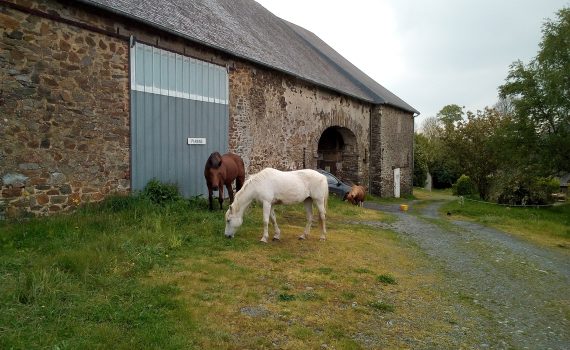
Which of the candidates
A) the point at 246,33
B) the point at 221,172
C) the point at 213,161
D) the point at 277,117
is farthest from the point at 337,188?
Result: the point at 213,161

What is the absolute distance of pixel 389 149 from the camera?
25.6 metres

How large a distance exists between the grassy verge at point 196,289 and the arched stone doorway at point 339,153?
1427cm

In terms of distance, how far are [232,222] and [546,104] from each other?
70.9 feet

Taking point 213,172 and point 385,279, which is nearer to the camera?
point 385,279

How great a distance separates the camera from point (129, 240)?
680cm

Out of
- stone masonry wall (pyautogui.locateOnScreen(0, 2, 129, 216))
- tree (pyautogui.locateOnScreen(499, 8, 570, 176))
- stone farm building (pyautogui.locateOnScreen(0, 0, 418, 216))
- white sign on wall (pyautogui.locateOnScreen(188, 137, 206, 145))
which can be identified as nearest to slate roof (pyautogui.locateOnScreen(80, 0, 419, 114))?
stone farm building (pyautogui.locateOnScreen(0, 0, 418, 216))

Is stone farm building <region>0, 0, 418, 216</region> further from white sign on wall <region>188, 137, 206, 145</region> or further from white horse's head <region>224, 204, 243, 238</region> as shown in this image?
white horse's head <region>224, 204, 243, 238</region>

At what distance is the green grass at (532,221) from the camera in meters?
13.4

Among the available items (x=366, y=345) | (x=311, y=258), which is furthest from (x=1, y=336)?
(x=311, y=258)

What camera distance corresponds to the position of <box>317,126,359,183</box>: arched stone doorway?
2275cm

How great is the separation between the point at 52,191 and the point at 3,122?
1.50m

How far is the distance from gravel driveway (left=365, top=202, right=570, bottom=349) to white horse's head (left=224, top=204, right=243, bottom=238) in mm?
3736

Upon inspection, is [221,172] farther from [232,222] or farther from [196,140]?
[232,222]

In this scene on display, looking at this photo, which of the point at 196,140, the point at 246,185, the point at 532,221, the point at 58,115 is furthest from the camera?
the point at 532,221
